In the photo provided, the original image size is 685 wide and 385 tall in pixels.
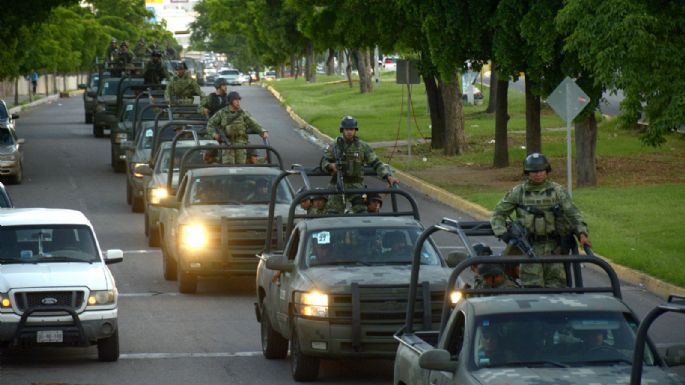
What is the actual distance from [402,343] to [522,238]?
5.29 ft

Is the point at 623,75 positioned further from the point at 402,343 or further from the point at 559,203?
the point at 402,343

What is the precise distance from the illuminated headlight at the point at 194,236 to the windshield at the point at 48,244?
3886mm

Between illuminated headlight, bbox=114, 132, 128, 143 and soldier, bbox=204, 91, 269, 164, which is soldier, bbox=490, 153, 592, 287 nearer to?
soldier, bbox=204, 91, 269, 164

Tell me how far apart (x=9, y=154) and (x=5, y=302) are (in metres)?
22.3

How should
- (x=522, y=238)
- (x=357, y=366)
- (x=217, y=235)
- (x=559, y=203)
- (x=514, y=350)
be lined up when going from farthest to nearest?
(x=217, y=235) < (x=357, y=366) < (x=559, y=203) < (x=522, y=238) < (x=514, y=350)

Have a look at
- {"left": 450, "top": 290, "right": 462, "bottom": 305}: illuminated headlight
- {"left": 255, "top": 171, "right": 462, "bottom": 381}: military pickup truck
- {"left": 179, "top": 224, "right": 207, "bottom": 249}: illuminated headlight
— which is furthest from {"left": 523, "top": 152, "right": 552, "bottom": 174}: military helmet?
{"left": 179, "top": 224, "right": 207, "bottom": 249}: illuminated headlight

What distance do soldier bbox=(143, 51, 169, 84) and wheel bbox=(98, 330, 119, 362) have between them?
27920 millimetres

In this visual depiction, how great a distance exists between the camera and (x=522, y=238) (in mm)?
12102

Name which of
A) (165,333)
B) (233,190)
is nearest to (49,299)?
(165,333)

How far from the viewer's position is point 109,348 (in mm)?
15828

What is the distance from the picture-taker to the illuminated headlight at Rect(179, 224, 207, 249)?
67.2 ft

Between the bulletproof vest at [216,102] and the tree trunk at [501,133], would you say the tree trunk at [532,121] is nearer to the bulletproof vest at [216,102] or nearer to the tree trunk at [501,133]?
the tree trunk at [501,133]

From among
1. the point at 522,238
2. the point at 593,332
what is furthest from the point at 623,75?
the point at 593,332

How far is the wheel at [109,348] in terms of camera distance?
51.7ft
